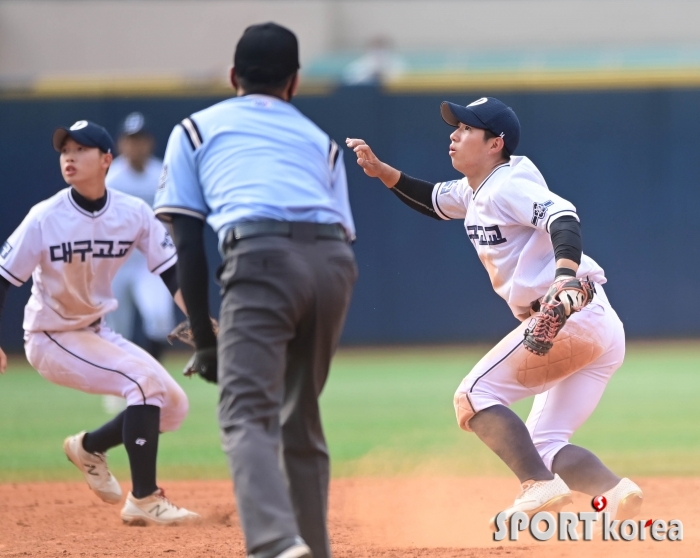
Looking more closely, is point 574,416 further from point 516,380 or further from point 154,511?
point 154,511

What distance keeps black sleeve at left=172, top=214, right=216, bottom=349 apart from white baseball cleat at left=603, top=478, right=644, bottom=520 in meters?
1.76

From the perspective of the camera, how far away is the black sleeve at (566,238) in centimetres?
390

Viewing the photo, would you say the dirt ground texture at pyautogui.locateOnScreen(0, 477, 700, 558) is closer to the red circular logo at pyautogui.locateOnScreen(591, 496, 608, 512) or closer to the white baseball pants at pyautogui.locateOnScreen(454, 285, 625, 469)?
the red circular logo at pyautogui.locateOnScreen(591, 496, 608, 512)

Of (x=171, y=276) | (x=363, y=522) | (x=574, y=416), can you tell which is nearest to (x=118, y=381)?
(x=171, y=276)

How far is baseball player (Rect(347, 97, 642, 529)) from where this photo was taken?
395 centimetres

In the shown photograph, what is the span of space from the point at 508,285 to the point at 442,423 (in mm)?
3667

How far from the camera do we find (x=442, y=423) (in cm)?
781

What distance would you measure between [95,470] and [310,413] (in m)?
2.12

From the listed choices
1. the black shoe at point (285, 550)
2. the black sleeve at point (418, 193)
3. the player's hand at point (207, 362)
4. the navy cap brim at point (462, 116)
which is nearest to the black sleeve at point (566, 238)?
the navy cap brim at point (462, 116)

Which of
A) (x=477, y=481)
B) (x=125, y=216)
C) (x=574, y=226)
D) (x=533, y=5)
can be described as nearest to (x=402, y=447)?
(x=477, y=481)

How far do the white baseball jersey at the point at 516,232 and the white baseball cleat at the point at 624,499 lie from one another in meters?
0.77

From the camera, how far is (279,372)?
3.21 meters

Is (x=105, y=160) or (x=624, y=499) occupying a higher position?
(x=105, y=160)

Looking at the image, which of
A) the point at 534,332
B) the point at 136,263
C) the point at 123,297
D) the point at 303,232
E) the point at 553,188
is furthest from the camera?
the point at 553,188
